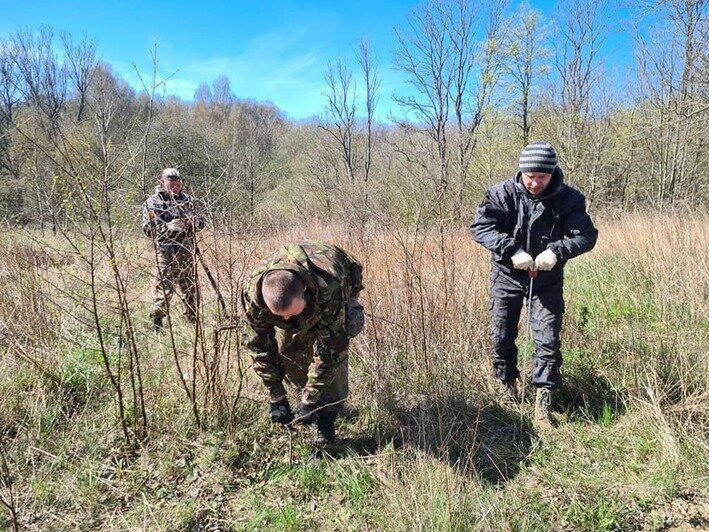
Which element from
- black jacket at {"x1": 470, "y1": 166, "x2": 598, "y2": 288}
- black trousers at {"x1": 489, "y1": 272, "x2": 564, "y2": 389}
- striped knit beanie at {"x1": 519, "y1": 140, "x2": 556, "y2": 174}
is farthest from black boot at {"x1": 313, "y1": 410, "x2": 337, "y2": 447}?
striped knit beanie at {"x1": 519, "y1": 140, "x2": 556, "y2": 174}

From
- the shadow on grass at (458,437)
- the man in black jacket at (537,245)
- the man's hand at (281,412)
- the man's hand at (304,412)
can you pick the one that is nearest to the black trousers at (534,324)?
the man in black jacket at (537,245)

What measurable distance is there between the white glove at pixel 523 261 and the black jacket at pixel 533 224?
0.05 metres

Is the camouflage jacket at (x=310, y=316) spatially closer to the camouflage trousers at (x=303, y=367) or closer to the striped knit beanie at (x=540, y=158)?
the camouflage trousers at (x=303, y=367)

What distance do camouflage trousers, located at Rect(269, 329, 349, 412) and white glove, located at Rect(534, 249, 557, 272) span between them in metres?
1.19

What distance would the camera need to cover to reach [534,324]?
240cm

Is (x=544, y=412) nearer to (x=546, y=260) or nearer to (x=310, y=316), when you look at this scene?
(x=546, y=260)

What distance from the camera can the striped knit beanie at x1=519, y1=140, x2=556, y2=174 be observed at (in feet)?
7.18

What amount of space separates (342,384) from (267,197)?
71.4 ft

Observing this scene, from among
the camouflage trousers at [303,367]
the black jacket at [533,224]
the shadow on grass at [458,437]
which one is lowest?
the shadow on grass at [458,437]

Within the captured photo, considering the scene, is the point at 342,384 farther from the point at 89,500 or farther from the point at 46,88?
the point at 46,88

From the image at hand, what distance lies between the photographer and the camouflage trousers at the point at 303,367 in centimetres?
219

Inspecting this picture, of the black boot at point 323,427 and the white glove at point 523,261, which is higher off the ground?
the white glove at point 523,261

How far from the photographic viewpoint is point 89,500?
1.92 metres

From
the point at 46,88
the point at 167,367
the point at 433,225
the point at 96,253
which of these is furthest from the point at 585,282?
the point at 46,88
